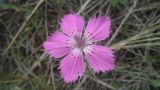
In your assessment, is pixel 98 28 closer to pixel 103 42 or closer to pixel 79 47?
pixel 79 47

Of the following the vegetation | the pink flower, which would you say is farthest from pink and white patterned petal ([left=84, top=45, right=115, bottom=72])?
the vegetation

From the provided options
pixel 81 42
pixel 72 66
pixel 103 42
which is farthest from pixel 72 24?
pixel 103 42

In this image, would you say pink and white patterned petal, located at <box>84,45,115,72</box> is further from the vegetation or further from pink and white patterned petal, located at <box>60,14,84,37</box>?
the vegetation

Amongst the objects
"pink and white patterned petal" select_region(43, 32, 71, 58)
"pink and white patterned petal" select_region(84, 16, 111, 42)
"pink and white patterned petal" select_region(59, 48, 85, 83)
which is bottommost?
"pink and white patterned petal" select_region(59, 48, 85, 83)

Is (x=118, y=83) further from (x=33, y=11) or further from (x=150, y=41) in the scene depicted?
(x=33, y=11)

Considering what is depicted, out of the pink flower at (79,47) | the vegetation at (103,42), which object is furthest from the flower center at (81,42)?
the vegetation at (103,42)

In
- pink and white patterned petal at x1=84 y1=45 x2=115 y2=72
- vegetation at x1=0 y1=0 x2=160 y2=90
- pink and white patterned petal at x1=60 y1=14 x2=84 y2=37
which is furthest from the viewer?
vegetation at x1=0 y1=0 x2=160 y2=90

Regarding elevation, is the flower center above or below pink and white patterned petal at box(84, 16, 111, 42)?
below

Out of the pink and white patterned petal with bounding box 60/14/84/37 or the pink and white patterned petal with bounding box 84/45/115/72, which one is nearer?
the pink and white patterned petal with bounding box 84/45/115/72
